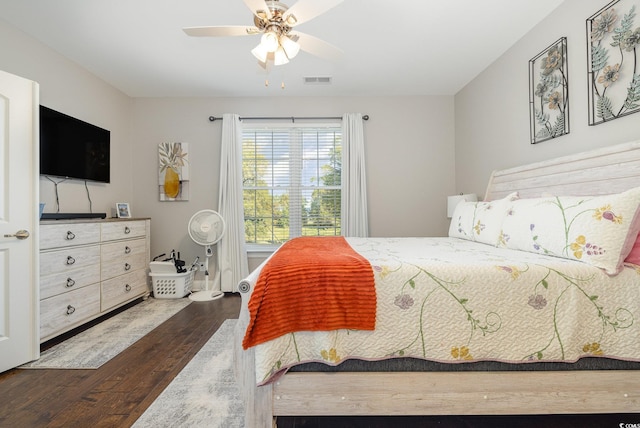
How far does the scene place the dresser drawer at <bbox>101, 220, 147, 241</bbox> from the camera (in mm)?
2879

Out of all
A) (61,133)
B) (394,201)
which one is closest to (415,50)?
(394,201)

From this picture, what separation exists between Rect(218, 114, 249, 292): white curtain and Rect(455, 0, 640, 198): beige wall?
2.85 metres

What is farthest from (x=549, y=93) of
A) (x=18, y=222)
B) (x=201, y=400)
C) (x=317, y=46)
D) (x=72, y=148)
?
(x=72, y=148)

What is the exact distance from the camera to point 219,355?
210 centimetres

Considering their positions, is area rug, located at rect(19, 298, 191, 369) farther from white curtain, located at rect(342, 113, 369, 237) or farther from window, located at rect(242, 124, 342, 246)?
white curtain, located at rect(342, 113, 369, 237)

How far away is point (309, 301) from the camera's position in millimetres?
1237

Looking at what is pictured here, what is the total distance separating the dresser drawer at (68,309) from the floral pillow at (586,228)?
11.0 feet

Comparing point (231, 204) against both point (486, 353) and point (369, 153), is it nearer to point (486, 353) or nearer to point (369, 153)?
point (369, 153)

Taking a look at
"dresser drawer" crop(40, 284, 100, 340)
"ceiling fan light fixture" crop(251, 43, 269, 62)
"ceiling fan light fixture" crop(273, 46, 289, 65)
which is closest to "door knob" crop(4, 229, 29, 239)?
"dresser drawer" crop(40, 284, 100, 340)

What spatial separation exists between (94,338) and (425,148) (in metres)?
4.01

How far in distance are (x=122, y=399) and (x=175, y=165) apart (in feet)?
9.66

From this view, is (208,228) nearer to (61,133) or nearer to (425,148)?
(61,133)

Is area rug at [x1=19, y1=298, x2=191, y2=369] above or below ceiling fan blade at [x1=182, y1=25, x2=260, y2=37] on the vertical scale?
below

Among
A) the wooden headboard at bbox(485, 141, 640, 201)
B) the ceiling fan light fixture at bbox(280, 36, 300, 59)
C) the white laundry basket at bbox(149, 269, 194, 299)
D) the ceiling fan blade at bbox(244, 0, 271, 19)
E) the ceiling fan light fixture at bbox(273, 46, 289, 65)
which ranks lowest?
the white laundry basket at bbox(149, 269, 194, 299)
